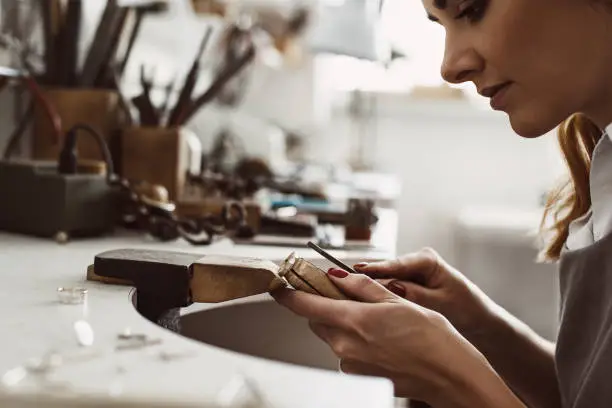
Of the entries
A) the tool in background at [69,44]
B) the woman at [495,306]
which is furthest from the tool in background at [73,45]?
the woman at [495,306]

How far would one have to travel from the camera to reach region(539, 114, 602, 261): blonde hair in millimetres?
1101

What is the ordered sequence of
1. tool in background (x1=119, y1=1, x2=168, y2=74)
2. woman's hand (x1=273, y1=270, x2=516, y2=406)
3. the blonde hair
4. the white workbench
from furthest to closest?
1. tool in background (x1=119, y1=1, x2=168, y2=74)
2. the blonde hair
3. woman's hand (x1=273, y1=270, x2=516, y2=406)
4. the white workbench

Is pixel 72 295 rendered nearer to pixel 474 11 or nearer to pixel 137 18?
pixel 474 11

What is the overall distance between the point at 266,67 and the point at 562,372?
2.95 meters

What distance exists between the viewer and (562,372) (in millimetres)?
981

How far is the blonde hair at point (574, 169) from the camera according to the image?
1.10 m

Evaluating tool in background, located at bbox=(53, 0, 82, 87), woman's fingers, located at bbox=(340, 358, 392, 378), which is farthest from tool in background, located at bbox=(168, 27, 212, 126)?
woman's fingers, located at bbox=(340, 358, 392, 378)

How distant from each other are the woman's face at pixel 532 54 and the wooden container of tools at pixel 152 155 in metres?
0.60

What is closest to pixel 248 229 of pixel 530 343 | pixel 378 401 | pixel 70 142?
pixel 70 142

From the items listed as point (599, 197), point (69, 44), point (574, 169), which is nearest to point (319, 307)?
point (599, 197)

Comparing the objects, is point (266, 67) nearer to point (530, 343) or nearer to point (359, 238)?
point (359, 238)

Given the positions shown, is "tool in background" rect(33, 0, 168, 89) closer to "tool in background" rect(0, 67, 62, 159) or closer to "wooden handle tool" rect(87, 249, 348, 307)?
"tool in background" rect(0, 67, 62, 159)

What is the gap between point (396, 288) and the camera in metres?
0.94

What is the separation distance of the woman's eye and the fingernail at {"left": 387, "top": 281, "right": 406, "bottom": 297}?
308 millimetres
